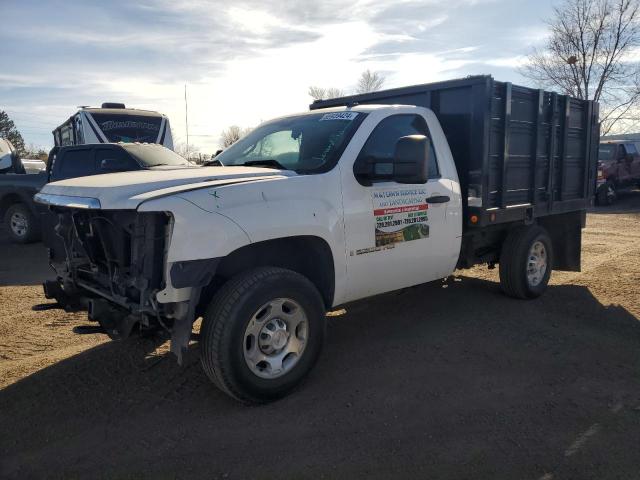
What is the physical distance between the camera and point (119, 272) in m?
3.60

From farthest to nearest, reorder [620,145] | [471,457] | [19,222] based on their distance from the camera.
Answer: [620,145] < [19,222] < [471,457]

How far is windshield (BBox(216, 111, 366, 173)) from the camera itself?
4180 mm

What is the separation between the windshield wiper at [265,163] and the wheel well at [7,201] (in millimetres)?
8542

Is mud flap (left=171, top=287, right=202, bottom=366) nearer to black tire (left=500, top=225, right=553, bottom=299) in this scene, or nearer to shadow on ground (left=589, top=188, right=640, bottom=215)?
black tire (left=500, top=225, right=553, bottom=299)

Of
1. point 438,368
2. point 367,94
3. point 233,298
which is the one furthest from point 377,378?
point 367,94

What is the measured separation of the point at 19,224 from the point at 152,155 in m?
3.23

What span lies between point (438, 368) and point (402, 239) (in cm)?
107

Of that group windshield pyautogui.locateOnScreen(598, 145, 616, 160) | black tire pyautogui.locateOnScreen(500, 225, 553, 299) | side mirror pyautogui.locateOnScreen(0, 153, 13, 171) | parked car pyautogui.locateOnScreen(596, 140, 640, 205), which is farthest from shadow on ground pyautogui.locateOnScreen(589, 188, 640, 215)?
side mirror pyautogui.locateOnScreen(0, 153, 13, 171)

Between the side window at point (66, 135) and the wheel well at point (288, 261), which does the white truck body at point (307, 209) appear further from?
the side window at point (66, 135)

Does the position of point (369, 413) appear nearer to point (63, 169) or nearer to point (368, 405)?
point (368, 405)

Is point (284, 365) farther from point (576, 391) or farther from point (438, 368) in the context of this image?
point (576, 391)

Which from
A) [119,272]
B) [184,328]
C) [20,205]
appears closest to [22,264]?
[20,205]

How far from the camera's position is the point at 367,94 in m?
→ 6.12

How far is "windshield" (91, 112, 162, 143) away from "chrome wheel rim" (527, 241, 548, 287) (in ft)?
35.1
